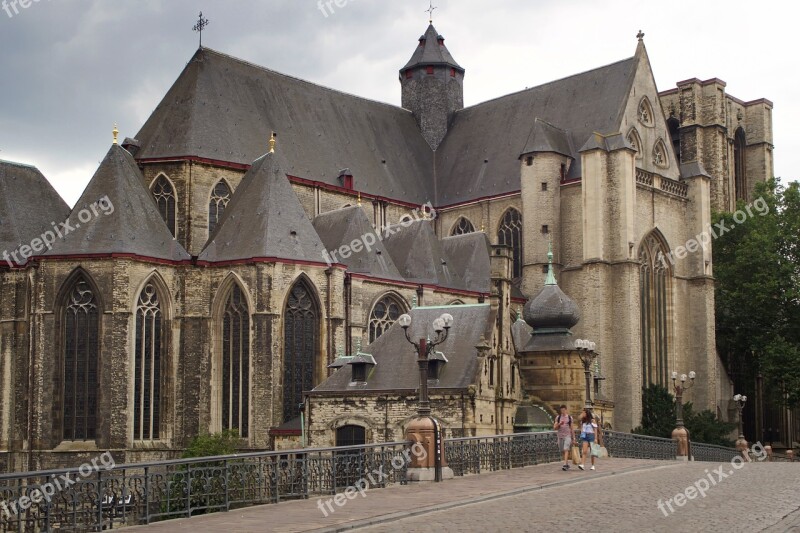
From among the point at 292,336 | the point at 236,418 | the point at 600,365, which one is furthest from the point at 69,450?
the point at 600,365

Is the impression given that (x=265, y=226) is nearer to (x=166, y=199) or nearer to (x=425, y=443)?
(x=166, y=199)

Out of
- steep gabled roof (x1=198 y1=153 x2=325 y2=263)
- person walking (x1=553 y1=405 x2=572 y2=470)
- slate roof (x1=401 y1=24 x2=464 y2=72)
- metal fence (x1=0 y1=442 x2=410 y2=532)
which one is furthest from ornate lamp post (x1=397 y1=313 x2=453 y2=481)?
slate roof (x1=401 y1=24 x2=464 y2=72)

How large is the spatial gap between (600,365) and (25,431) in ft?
74.7

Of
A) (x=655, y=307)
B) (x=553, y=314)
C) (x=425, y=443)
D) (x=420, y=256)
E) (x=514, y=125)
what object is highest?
(x=514, y=125)

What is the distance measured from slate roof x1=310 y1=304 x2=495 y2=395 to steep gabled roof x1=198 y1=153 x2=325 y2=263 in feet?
18.5

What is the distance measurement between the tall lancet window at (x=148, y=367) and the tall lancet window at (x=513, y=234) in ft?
60.2

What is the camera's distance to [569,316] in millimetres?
36250

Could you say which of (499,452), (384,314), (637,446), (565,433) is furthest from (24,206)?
(565,433)

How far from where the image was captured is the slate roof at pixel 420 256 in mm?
45375

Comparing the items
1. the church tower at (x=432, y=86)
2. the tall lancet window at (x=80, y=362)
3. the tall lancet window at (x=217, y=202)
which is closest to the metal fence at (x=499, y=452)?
the tall lancet window at (x=80, y=362)

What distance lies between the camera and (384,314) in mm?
43062

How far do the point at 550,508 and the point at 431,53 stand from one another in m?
45.7

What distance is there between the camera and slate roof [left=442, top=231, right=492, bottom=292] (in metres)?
46.8

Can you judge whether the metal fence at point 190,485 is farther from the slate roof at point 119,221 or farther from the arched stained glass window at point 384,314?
the arched stained glass window at point 384,314
